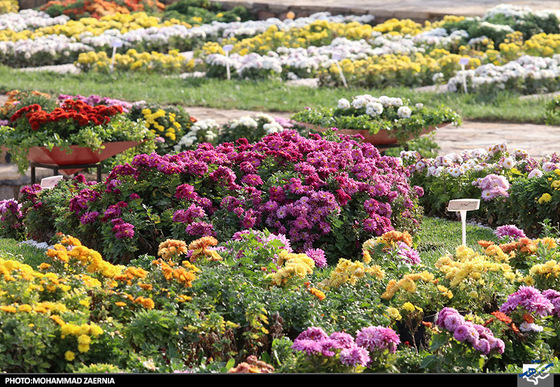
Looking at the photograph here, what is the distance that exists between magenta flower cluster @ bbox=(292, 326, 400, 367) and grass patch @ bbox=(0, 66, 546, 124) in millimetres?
7378

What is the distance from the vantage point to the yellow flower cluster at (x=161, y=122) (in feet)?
28.6

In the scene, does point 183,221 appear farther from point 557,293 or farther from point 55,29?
point 55,29

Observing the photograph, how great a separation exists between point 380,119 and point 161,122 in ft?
7.21

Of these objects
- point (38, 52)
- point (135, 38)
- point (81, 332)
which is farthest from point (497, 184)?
point (38, 52)

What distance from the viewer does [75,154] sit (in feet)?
24.1

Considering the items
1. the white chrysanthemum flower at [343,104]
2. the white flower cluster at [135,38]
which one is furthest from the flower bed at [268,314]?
the white flower cluster at [135,38]

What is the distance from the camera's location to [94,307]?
13.0 feet

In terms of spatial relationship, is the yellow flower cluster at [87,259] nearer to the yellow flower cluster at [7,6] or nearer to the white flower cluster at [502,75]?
the white flower cluster at [502,75]

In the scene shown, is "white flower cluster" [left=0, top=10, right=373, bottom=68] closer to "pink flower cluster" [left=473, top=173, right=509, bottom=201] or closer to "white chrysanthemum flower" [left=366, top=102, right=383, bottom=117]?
"white chrysanthemum flower" [left=366, top=102, right=383, bottom=117]

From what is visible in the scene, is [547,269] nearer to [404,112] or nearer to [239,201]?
[239,201]

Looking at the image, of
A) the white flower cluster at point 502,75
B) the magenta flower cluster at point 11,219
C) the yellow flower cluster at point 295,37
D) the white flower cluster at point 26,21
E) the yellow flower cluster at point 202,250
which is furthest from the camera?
the white flower cluster at point 26,21

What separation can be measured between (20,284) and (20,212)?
123 inches

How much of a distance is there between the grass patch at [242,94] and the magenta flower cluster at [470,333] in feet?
23.5

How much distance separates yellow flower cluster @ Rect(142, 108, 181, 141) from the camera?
8711 millimetres
